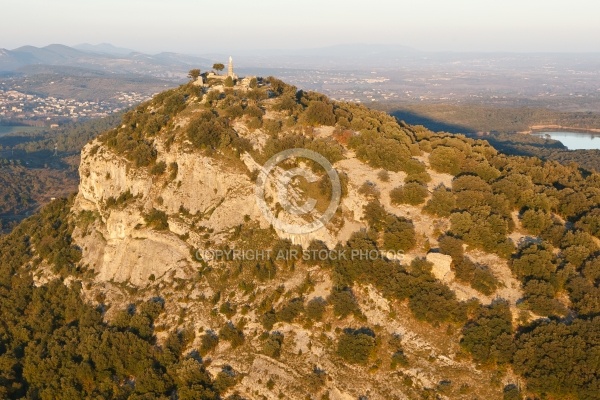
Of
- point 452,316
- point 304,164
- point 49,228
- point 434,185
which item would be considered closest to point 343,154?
point 304,164

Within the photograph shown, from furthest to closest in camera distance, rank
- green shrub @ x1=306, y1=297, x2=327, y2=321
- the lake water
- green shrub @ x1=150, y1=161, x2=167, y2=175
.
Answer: the lake water < green shrub @ x1=150, y1=161, x2=167, y2=175 < green shrub @ x1=306, y1=297, x2=327, y2=321

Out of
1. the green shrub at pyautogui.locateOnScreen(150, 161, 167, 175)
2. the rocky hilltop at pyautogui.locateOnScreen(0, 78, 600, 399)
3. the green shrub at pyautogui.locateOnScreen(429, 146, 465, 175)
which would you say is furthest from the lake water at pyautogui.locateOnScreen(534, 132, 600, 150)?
the green shrub at pyautogui.locateOnScreen(150, 161, 167, 175)

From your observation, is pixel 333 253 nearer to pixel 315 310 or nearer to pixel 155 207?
pixel 315 310

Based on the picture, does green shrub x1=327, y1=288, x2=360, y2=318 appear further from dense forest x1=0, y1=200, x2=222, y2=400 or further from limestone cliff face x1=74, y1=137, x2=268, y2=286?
limestone cliff face x1=74, y1=137, x2=268, y2=286

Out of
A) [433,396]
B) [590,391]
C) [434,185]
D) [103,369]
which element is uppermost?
[434,185]

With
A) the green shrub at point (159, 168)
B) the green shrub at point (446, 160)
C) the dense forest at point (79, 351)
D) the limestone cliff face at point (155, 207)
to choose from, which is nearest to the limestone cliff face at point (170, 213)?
the limestone cliff face at point (155, 207)

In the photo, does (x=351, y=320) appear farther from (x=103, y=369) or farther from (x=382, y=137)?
(x=382, y=137)
